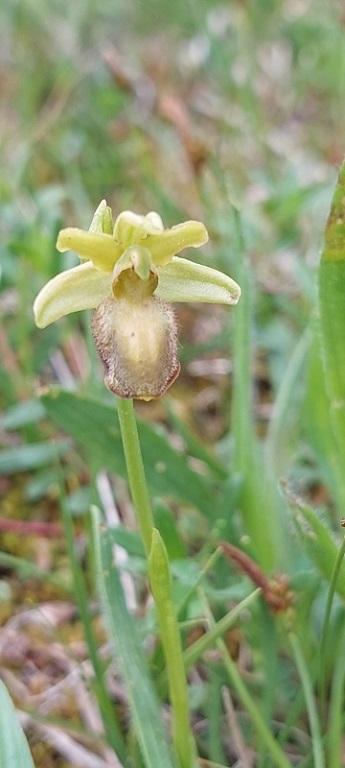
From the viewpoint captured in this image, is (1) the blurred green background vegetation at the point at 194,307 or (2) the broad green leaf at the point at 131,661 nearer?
(2) the broad green leaf at the point at 131,661

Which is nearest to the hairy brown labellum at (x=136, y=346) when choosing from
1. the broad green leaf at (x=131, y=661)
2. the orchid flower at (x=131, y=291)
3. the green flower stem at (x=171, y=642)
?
the orchid flower at (x=131, y=291)

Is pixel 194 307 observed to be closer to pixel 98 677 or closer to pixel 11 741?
pixel 98 677

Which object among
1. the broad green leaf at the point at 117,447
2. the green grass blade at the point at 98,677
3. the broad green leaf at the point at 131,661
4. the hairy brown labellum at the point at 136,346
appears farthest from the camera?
the broad green leaf at the point at 117,447

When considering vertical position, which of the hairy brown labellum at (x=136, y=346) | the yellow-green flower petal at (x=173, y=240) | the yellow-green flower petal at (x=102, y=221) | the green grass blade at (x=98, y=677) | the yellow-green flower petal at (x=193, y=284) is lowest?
the green grass blade at (x=98, y=677)

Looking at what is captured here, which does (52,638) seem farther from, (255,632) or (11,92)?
(11,92)

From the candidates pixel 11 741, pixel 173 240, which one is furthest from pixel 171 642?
pixel 173 240

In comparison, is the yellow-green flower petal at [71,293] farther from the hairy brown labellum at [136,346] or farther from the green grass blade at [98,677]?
the green grass blade at [98,677]

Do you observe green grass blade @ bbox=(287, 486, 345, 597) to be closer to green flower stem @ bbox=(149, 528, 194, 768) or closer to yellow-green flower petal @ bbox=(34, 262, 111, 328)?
green flower stem @ bbox=(149, 528, 194, 768)

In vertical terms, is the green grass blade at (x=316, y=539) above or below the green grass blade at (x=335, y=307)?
below
